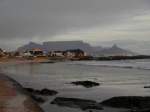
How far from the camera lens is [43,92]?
2773cm

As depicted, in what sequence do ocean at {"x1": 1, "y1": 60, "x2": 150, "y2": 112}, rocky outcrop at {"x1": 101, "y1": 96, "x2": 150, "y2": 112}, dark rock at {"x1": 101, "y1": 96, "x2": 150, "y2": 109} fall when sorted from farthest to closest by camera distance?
1. ocean at {"x1": 1, "y1": 60, "x2": 150, "y2": 112}
2. dark rock at {"x1": 101, "y1": 96, "x2": 150, "y2": 109}
3. rocky outcrop at {"x1": 101, "y1": 96, "x2": 150, "y2": 112}

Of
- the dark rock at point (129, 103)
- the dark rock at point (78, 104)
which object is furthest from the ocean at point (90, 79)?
the dark rock at point (129, 103)

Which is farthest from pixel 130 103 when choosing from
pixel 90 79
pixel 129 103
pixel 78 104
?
pixel 90 79

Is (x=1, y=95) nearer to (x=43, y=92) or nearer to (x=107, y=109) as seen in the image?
(x=107, y=109)

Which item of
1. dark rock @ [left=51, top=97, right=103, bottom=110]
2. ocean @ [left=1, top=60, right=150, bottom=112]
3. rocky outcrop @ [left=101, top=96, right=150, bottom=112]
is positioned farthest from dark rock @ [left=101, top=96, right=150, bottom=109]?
ocean @ [left=1, top=60, right=150, bottom=112]

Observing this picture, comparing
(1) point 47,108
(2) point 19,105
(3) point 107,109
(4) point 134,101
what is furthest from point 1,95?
(4) point 134,101

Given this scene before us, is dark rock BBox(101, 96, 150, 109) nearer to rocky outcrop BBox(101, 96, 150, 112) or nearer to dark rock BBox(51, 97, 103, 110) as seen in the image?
rocky outcrop BBox(101, 96, 150, 112)

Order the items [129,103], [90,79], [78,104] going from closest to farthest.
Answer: [129,103], [78,104], [90,79]

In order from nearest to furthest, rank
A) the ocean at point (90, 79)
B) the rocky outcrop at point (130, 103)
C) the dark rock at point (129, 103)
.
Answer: the rocky outcrop at point (130, 103), the dark rock at point (129, 103), the ocean at point (90, 79)

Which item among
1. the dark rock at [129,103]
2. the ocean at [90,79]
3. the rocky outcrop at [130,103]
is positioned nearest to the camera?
the rocky outcrop at [130,103]

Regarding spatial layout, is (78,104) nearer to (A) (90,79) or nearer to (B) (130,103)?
(B) (130,103)

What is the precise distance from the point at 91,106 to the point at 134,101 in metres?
2.31

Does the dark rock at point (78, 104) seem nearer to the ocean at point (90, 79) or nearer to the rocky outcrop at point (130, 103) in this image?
the ocean at point (90, 79)

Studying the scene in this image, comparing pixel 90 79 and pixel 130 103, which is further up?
pixel 130 103
